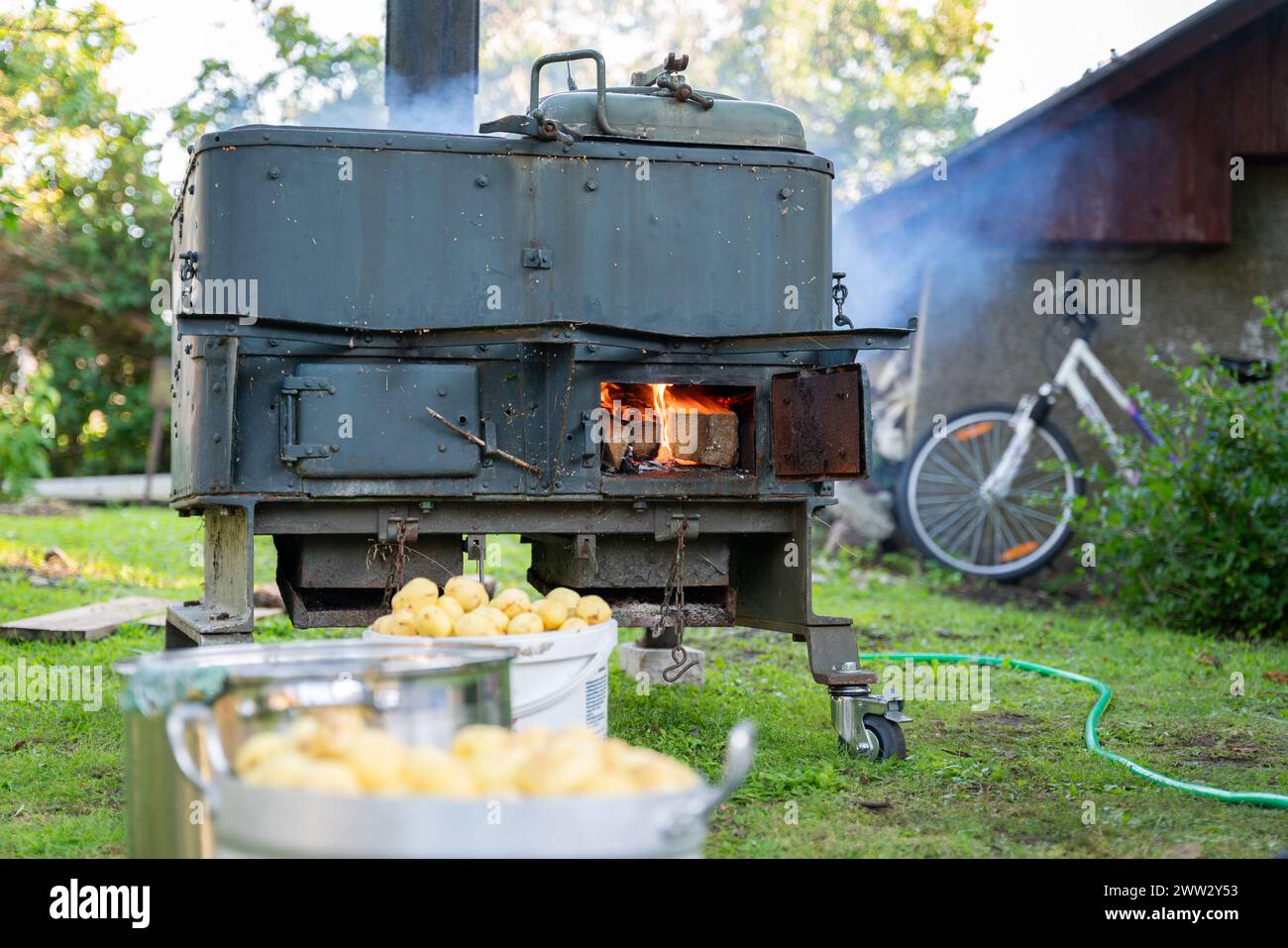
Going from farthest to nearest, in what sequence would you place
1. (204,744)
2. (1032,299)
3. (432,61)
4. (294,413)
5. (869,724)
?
1. (1032,299)
2. (432,61)
3. (869,724)
4. (294,413)
5. (204,744)

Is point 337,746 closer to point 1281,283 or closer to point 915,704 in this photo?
point 915,704

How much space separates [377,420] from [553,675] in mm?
1265

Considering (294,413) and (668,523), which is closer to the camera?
(294,413)

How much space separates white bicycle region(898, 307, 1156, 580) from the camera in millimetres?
10320

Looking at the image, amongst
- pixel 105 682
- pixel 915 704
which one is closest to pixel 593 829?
pixel 915 704

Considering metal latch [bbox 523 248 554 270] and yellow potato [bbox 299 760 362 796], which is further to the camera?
metal latch [bbox 523 248 554 270]

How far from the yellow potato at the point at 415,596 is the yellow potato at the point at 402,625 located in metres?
0.12

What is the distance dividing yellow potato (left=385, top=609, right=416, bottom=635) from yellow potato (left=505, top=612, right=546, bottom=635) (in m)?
0.28

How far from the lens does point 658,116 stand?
497cm

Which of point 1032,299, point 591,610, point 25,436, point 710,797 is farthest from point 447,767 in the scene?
point 25,436

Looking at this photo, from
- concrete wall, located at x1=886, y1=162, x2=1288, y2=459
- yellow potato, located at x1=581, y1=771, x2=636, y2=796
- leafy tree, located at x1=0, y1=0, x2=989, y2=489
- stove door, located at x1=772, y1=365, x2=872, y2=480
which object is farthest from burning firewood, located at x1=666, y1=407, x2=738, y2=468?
concrete wall, located at x1=886, y1=162, x2=1288, y2=459

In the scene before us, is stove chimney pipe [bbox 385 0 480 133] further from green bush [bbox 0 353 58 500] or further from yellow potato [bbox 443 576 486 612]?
green bush [bbox 0 353 58 500]

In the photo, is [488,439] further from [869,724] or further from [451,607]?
[869,724]

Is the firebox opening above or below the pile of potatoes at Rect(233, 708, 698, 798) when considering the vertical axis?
above
